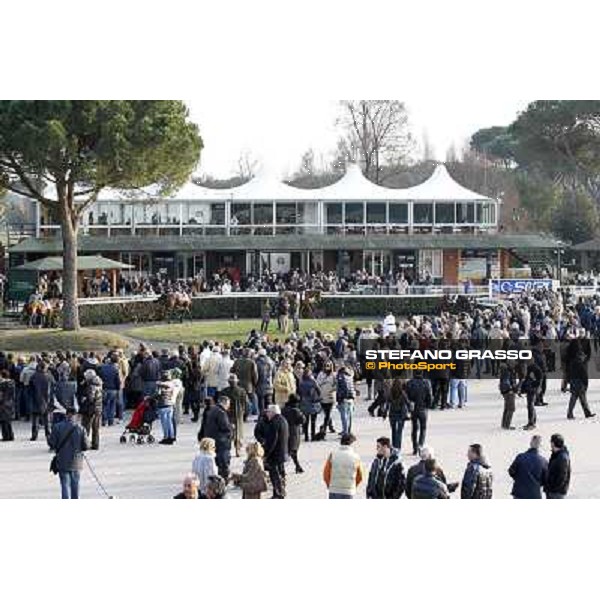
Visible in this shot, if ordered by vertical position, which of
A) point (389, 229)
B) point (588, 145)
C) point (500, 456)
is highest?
point (588, 145)

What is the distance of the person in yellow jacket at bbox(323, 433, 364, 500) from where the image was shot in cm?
1173

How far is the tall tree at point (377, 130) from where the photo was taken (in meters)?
49.1

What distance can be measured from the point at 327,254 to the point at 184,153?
18662 millimetres

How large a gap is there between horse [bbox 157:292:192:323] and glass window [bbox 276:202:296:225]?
35.5 ft

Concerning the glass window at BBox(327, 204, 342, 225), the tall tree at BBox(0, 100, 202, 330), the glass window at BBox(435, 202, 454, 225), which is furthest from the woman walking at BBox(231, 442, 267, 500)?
the glass window at BBox(435, 202, 454, 225)

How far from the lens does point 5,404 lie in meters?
17.0

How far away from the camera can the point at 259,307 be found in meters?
38.5

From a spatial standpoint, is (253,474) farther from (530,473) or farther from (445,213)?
(445,213)

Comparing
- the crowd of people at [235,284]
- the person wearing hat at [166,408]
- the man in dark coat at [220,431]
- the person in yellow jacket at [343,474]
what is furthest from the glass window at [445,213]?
the person in yellow jacket at [343,474]

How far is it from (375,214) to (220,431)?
33.4 meters

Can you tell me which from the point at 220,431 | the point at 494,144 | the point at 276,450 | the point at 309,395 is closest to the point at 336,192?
the point at 494,144

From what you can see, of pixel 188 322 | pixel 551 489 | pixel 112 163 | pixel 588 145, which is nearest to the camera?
pixel 551 489
